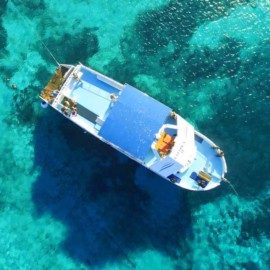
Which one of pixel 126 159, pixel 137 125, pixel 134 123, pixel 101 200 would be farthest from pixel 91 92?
pixel 101 200

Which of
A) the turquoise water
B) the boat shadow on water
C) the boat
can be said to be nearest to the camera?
the boat

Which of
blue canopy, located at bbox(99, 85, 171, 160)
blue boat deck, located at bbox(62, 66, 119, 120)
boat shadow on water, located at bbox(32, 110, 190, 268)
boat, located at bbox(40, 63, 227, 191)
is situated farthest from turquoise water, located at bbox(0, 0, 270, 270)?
blue canopy, located at bbox(99, 85, 171, 160)

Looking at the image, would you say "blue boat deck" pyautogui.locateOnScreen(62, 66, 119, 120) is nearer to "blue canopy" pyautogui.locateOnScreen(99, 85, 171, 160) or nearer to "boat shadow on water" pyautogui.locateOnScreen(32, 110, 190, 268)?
"blue canopy" pyautogui.locateOnScreen(99, 85, 171, 160)

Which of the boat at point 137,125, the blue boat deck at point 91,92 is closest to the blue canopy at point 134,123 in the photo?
the boat at point 137,125

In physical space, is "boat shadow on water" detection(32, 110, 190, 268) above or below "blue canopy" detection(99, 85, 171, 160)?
below

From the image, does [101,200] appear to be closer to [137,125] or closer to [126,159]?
[126,159]

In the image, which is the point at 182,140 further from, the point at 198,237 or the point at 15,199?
the point at 15,199
